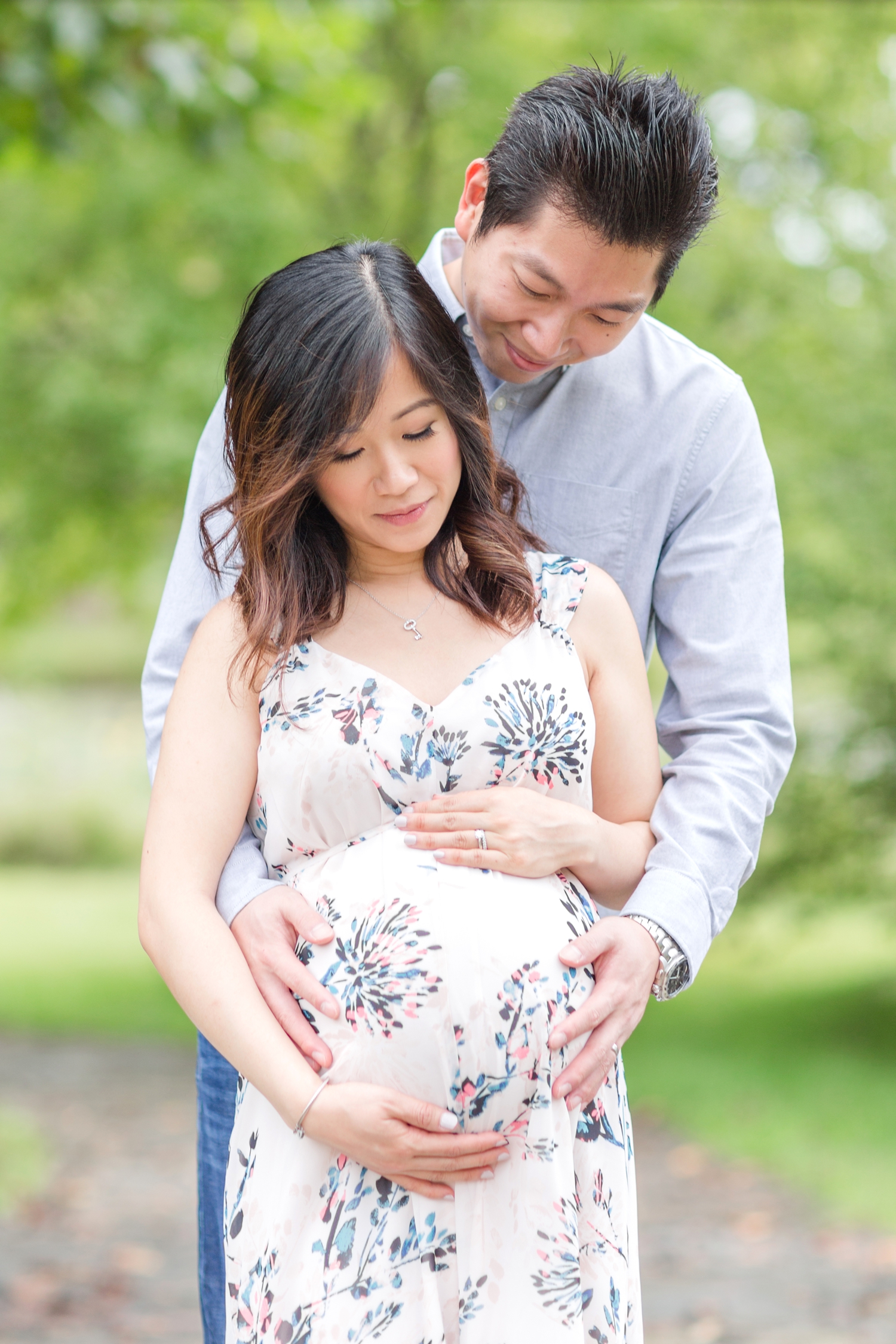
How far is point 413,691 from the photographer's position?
1921 millimetres

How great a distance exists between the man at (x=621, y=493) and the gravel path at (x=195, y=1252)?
8.71 feet

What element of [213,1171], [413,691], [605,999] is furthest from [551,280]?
[213,1171]

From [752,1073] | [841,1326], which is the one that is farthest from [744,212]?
[841,1326]

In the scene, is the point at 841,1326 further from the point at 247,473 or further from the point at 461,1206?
the point at 247,473

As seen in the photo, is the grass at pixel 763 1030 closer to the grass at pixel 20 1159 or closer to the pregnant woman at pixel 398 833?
the grass at pixel 20 1159

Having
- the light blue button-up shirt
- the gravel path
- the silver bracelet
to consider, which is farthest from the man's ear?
the gravel path

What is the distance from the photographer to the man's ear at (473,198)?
2.21m

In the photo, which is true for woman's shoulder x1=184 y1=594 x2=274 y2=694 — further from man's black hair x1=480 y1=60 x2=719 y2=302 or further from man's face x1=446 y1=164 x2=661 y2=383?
man's black hair x1=480 y1=60 x2=719 y2=302

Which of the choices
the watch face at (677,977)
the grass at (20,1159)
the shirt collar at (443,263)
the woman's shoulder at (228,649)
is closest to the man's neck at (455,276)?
the shirt collar at (443,263)

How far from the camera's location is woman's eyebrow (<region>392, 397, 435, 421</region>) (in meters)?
1.90

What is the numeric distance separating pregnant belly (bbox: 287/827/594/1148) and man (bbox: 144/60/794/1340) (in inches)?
1.3

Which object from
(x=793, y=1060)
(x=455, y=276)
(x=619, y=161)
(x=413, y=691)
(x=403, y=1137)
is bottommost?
(x=403, y=1137)

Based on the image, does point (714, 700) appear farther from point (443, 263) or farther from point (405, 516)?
point (443, 263)

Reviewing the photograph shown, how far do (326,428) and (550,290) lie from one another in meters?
0.44
